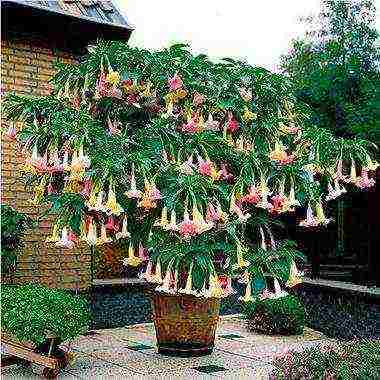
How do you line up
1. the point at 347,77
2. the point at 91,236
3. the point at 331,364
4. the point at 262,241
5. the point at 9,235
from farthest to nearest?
1. the point at 347,77
2. the point at 9,235
3. the point at 262,241
4. the point at 91,236
5. the point at 331,364

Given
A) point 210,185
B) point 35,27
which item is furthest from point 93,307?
point 210,185

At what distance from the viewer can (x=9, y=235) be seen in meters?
7.60

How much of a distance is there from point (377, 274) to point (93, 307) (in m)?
7.29

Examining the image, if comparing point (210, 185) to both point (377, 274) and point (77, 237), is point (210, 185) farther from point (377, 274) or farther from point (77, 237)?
point (377, 274)

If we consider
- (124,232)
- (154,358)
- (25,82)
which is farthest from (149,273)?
(25,82)

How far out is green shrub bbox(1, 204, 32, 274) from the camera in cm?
755

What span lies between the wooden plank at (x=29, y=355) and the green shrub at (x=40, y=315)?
0.48ft

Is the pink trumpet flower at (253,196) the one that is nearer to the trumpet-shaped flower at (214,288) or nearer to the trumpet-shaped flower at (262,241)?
the trumpet-shaped flower at (262,241)

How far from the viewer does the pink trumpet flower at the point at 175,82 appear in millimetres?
6652

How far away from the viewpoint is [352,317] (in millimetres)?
11117

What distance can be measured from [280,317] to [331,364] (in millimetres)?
4541

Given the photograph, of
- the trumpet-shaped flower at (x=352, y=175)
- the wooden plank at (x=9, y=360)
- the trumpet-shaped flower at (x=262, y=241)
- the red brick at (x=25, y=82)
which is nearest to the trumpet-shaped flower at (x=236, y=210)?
the trumpet-shaped flower at (x=262, y=241)

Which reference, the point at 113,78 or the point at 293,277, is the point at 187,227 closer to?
the point at 293,277

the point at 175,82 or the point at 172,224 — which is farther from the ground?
the point at 175,82
